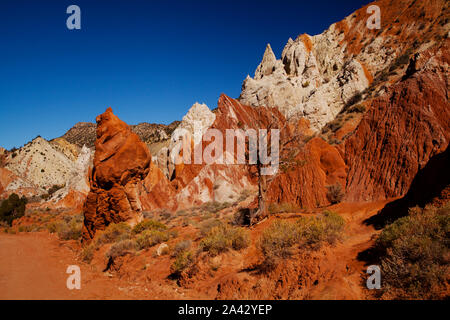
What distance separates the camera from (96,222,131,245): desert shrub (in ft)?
39.2

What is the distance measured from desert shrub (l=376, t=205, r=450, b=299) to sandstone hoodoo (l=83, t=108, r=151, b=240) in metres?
12.2

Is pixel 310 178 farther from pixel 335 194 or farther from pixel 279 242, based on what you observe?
pixel 279 242

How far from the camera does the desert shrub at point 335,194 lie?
45.0 ft

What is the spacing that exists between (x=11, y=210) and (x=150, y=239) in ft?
73.0

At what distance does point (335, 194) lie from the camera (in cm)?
1379

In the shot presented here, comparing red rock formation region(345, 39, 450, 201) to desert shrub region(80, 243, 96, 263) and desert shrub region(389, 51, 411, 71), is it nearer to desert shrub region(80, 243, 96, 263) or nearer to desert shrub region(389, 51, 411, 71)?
desert shrub region(80, 243, 96, 263)

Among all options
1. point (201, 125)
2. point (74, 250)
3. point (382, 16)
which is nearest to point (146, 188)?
point (201, 125)

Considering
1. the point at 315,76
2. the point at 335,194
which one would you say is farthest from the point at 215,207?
the point at 315,76

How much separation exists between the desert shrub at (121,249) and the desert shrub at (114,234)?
158 cm

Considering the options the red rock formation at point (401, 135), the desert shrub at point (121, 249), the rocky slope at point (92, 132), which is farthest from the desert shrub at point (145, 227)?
the rocky slope at point (92, 132)

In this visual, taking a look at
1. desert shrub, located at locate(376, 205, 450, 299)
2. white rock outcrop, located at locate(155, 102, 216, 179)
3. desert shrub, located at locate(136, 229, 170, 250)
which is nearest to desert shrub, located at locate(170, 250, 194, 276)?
desert shrub, located at locate(136, 229, 170, 250)

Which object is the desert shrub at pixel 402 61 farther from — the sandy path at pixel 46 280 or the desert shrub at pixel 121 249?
the sandy path at pixel 46 280

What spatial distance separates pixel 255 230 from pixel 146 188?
2230cm
